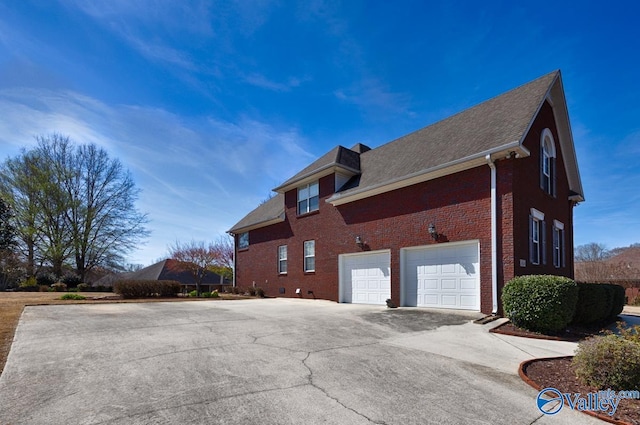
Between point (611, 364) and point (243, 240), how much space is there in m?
22.1

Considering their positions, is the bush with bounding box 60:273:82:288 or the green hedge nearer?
the green hedge

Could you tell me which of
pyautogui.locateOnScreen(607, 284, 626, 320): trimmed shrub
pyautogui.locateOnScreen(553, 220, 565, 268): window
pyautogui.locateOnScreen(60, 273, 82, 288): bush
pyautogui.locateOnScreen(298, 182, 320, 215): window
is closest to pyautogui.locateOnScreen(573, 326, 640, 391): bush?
pyautogui.locateOnScreen(607, 284, 626, 320): trimmed shrub

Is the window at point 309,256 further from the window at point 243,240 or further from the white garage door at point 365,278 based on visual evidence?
the window at point 243,240

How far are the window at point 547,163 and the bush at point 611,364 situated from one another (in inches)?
386

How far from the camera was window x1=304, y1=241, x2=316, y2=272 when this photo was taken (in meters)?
18.2

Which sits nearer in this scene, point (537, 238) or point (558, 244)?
point (537, 238)

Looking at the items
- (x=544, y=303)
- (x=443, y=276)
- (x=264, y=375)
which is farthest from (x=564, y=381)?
(x=443, y=276)

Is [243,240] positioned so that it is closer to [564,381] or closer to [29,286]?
[29,286]

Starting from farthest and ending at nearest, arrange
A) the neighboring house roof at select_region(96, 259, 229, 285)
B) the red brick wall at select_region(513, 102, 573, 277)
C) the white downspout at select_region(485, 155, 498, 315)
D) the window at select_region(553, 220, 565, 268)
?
the neighboring house roof at select_region(96, 259, 229, 285) < the window at select_region(553, 220, 565, 268) < the red brick wall at select_region(513, 102, 573, 277) < the white downspout at select_region(485, 155, 498, 315)

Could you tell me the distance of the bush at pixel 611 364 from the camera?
4.38m

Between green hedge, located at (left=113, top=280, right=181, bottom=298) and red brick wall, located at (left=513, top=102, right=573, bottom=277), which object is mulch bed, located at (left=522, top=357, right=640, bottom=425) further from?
green hedge, located at (left=113, top=280, right=181, bottom=298)

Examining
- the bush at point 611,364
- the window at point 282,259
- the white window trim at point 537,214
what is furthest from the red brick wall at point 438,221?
the bush at point 611,364

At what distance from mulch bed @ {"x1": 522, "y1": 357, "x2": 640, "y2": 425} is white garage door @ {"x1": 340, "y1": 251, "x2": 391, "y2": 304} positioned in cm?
830

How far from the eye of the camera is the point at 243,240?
80.9ft
